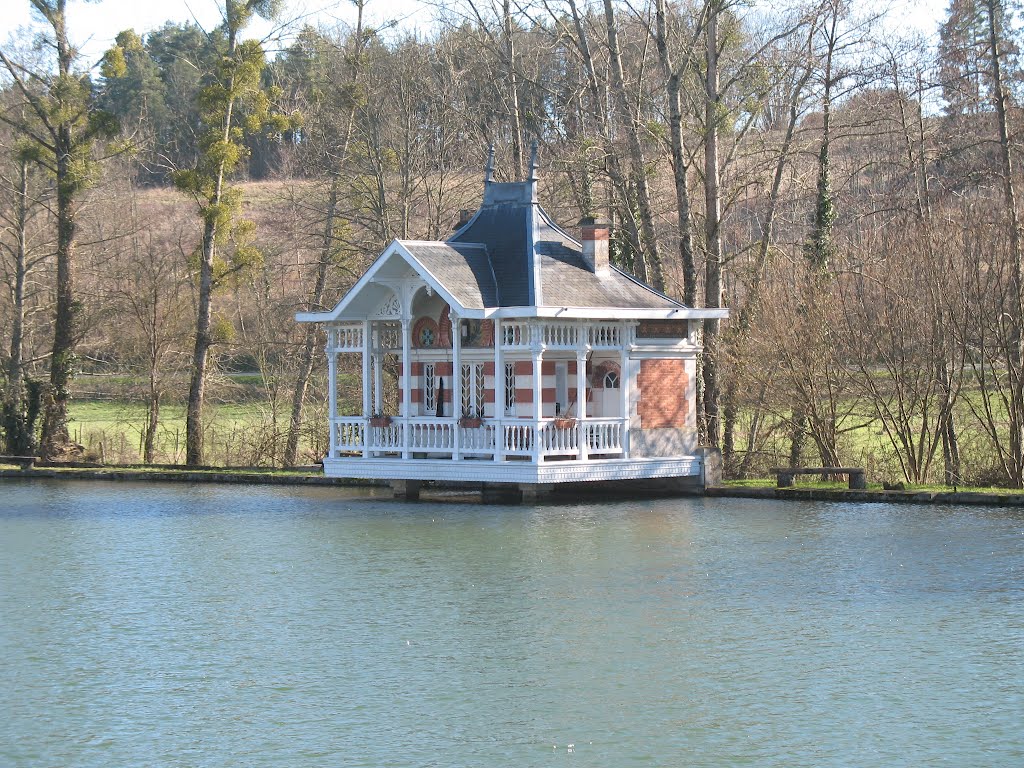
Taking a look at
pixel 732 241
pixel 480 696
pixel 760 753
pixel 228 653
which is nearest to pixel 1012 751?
pixel 760 753

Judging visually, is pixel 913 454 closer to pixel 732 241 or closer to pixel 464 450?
pixel 464 450

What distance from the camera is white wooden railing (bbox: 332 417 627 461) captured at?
947 inches

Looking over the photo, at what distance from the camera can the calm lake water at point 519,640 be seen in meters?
11.1

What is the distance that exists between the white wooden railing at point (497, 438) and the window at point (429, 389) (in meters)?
1.21

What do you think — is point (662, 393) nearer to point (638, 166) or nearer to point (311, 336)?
point (638, 166)

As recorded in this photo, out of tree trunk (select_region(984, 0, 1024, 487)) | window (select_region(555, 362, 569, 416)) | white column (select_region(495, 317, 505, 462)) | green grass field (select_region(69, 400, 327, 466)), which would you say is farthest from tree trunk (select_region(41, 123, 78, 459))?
tree trunk (select_region(984, 0, 1024, 487))

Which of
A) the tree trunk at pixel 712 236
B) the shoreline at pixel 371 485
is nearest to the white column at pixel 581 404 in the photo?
the shoreline at pixel 371 485

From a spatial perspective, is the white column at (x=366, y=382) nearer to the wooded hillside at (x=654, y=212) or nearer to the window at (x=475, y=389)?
the window at (x=475, y=389)

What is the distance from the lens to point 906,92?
31719 millimetres

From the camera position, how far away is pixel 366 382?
26.4m

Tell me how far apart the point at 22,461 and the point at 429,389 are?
10.6 m

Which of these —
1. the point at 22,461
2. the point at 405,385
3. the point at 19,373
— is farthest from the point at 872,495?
the point at 19,373

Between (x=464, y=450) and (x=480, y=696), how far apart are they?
1224 cm

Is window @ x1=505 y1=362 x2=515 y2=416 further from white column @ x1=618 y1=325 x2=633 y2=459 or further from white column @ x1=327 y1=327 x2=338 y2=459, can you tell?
white column @ x1=327 y1=327 x2=338 y2=459
